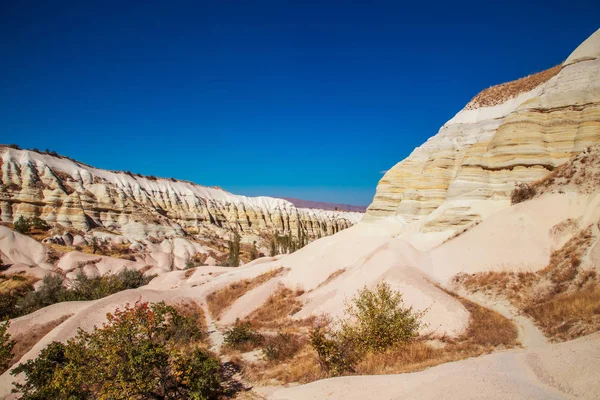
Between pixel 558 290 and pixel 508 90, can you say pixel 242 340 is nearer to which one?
pixel 558 290

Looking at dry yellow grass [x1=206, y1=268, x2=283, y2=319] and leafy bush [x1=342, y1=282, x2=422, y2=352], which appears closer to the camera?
leafy bush [x1=342, y1=282, x2=422, y2=352]

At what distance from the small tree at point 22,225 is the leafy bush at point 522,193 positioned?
Result: 61357 mm

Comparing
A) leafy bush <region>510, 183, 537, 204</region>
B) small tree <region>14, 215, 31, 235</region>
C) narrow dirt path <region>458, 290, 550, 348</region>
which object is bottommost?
narrow dirt path <region>458, 290, 550, 348</region>

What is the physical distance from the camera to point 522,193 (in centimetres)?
2197

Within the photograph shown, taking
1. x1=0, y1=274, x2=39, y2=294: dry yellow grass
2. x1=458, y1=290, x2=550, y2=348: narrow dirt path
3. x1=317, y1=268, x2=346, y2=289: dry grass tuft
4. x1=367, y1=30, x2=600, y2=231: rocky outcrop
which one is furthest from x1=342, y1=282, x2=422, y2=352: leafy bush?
x1=0, y1=274, x2=39, y2=294: dry yellow grass

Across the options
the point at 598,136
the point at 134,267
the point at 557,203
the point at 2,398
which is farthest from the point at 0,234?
the point at 598,136

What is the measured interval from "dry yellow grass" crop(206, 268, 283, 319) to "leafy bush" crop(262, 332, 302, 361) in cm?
923

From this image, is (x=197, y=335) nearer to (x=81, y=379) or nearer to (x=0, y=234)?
(x=81, y=379)

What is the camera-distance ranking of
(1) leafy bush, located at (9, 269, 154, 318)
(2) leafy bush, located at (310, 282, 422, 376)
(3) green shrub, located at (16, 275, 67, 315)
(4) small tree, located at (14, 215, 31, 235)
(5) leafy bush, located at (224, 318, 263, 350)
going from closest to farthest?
(2) leafy bush, located at (310, 282, 422, 376) → (5) leafy bush, located at (224, 318, 263, 350) → (1) leafy bush, located at (9, 269, 154, 318) → (3) green shrub, located at (16, 275, 67, 315) → (4) small tree, located at (14, 215, 31, 235)

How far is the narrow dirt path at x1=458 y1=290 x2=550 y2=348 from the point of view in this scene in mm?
10023

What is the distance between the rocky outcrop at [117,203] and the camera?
54531mm

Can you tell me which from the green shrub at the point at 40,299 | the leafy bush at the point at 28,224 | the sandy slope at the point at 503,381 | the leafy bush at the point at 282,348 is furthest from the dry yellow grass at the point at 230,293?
the leafy bush at the point at 28,224

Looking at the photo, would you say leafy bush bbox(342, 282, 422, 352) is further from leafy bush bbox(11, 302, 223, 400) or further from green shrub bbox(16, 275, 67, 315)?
green shrub bbox(16, 275, 67, 315)

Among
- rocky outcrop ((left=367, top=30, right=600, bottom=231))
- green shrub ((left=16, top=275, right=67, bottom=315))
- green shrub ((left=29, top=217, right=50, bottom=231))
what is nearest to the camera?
rocky outcrop ((left=367, top=30, right=600, bottom=231))
